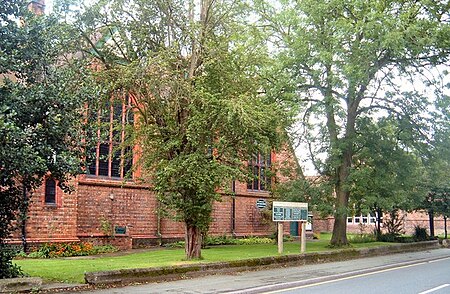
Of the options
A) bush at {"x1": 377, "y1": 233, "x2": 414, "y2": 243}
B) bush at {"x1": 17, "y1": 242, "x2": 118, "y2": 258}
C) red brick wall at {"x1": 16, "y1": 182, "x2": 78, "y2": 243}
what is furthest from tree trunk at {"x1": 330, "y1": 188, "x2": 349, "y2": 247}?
red brick wall at {"x1": 16, "y1": 182, "x2": 78, "y2": 243}

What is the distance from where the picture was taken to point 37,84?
11.8 meters

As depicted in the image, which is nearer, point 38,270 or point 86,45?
point 38,270

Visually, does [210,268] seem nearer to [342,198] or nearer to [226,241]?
[342,198]

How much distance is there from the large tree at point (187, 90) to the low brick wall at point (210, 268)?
1.62m

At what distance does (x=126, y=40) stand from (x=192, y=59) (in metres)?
2.29

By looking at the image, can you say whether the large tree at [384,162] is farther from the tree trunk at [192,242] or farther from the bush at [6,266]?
the bush at [6,266]

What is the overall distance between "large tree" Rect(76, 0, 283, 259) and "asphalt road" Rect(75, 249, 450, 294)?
3061 millimetres

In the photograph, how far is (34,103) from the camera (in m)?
11.6

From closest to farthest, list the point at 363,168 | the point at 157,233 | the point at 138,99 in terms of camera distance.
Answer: the point at 138,99
the point at 363,168
the point at 157,233

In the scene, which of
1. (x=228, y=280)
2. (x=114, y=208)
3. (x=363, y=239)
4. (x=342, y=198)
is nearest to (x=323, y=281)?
(x=228, y=280)

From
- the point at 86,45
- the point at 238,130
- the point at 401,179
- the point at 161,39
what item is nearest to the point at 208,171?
the point at 238,130

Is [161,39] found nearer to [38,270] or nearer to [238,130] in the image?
[238,130]

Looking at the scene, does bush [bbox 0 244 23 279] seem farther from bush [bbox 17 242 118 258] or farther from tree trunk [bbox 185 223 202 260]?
bush [bbox 17 242 118 258]

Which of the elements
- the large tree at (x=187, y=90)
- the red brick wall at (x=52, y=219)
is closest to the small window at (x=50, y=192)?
the red brick wall at (x=52, y=219)
